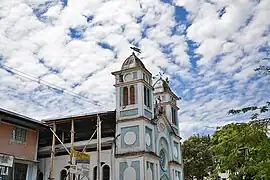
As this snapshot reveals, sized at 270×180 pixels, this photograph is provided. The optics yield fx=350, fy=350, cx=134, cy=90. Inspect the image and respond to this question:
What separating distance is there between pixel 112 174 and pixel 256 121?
17485 mm

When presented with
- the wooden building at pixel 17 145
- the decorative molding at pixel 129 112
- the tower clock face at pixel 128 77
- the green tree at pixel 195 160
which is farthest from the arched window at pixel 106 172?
the green tree at pixel 195 160

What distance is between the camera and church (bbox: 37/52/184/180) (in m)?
25.4

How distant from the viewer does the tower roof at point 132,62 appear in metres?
28.1

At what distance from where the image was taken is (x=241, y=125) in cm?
1088

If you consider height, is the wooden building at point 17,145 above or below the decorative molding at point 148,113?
below

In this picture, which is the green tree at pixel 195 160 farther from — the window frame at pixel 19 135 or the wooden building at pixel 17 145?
the window frame at pixel 19 135

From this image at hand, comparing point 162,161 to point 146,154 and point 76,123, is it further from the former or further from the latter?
point 76,123

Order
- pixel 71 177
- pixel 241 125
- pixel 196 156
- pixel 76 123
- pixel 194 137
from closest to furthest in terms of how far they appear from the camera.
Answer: pixel 241 125, pixel 71 177, pixel 76 123, pixel 196 156, pixel 194 137

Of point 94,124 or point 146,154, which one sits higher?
point 94,124

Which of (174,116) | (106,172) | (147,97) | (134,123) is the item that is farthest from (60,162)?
(174,116)

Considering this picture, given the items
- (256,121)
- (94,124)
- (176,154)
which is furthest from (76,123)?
(256,121)

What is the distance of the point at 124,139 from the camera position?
26172 millimetres

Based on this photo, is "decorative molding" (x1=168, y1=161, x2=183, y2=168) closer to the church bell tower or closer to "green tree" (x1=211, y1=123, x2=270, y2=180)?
the church bell tower

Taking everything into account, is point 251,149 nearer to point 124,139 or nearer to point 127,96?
point 124,139
